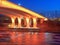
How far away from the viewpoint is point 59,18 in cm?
8062

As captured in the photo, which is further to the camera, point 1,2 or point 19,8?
point 19,8

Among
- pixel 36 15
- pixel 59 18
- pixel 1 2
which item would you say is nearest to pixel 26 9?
pixel 36 15

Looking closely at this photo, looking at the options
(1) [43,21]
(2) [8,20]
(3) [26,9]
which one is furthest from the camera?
(2) [8,20]

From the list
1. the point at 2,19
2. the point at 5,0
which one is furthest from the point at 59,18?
the point at 5,0

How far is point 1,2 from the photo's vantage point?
38.4 metres

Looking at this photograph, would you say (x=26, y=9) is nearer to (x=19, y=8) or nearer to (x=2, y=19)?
(x=19, y=8)

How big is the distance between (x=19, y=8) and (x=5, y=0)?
7.59m

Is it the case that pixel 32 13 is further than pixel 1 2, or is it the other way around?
pixel 32 13

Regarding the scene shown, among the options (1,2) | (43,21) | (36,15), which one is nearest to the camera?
(1,2)

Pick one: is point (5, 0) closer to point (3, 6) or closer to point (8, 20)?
point (3, 6)

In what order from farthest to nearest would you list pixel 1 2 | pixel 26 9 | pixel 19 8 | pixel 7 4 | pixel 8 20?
pixel 8 20
pixel 26 9
pixel 19 8
pixel 7 4
pixel 1 2

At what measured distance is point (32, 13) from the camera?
56156 mm

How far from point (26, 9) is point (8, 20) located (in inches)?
1728

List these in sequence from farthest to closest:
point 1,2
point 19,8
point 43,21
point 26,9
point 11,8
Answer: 1. point 43,21
2. point 26,9
3. point 19,8
4. point 11,8
5. point 1,2
